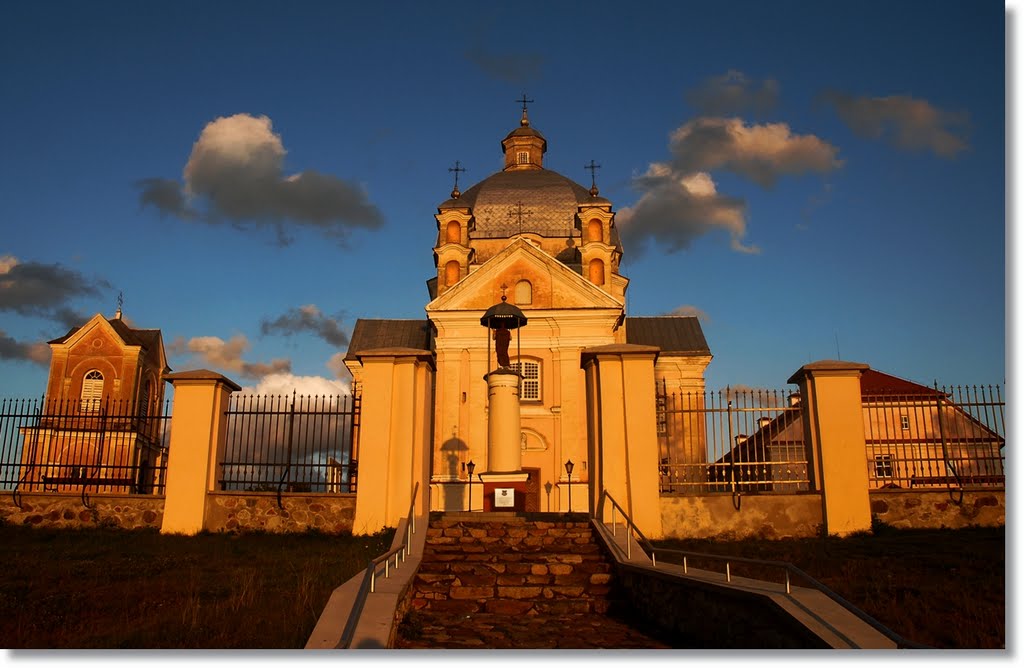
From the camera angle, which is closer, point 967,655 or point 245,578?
point 967,655

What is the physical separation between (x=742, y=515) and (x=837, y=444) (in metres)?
Answer: 1.82

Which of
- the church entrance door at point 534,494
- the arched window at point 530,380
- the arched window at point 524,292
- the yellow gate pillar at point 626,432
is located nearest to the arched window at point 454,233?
the arched window at point 524,292

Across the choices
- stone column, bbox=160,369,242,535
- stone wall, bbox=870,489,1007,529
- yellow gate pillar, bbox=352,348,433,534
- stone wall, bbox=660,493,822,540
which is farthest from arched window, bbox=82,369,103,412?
stone wall, bbox=870,489,1007,529

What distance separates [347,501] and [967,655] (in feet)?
31.5

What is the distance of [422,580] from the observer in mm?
9805

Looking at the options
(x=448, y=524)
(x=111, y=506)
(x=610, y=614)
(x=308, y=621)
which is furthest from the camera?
(x=111, y=506)

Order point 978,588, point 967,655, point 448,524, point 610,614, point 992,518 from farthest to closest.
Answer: point 992,518 < point 448,524 < point 610,614 < point 978,588 < point 967,655

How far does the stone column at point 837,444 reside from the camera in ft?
43.5

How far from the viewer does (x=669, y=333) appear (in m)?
37.8

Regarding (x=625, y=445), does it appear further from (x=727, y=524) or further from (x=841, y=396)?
(x=841, y=396)

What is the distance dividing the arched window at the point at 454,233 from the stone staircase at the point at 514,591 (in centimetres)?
2276

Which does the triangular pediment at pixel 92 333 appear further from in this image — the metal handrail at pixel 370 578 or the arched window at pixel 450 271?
the metal handrail at pixel 370 578

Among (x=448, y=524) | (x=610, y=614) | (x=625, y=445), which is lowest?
(x=610, y=614)

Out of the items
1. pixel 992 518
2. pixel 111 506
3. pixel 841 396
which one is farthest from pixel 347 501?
pixel 992 518
